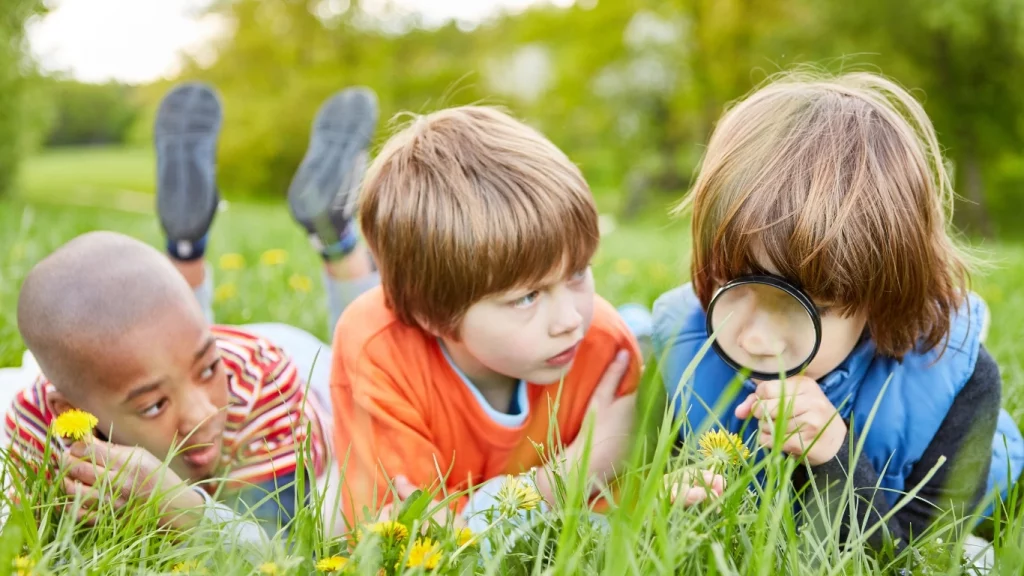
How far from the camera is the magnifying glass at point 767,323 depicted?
1519 millimetres

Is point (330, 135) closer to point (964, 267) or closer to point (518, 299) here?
point (518, 299)

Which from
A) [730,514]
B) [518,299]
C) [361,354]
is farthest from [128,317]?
[730,514]

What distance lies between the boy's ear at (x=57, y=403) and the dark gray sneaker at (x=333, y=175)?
46.1 inches

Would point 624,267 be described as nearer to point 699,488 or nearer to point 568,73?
point 699,488

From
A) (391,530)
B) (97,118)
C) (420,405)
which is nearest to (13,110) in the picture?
(420,405)

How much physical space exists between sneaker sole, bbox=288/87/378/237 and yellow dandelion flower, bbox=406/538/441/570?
1.78 m

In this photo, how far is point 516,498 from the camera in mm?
1372

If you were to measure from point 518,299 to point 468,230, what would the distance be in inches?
7.2

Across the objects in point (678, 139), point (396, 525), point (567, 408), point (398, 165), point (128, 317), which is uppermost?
point (398, 165)

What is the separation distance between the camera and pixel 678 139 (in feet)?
74.0

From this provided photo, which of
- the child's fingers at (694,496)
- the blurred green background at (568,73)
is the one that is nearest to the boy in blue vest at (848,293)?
the child's fingers at (694,496)

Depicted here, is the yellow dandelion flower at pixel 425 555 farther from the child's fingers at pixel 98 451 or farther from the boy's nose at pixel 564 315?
the child's fingers at pixel 98 451

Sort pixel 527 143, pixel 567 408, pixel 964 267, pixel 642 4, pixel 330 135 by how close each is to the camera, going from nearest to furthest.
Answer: pixel 964 267
pixel 527 143
pixel 567 408
pixel 330 135
pixel 642 4

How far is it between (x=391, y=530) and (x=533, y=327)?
2.00ft
